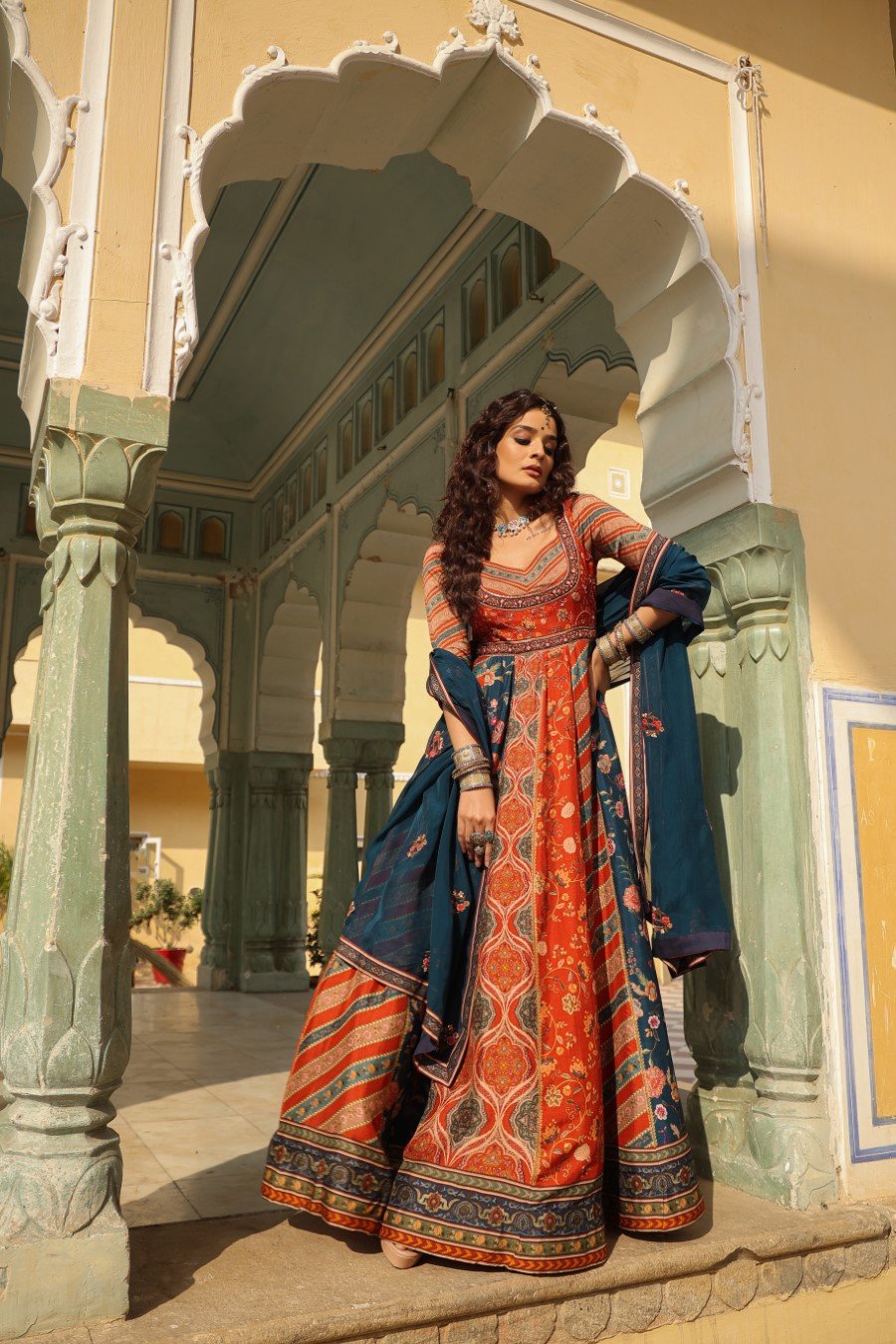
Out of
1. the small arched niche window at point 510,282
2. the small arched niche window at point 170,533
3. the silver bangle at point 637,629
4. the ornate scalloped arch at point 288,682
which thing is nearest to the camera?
the silver bangle at point 637,629

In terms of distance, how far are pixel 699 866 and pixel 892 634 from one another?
1.24 m

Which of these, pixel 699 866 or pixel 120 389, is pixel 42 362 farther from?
pixel 699 866

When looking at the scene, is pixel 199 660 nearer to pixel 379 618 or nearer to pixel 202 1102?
pixel 379 618

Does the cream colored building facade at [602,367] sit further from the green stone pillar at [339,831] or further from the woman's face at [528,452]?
the green stone pillar at [339,831]

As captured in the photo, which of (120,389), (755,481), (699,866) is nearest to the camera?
(120,389)

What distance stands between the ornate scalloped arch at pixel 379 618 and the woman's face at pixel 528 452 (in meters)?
4.11

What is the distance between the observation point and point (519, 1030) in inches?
100

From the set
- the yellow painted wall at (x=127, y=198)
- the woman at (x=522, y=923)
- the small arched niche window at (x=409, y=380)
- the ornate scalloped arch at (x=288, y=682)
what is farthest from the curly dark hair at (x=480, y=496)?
the ornate scalloped arch at (x=288, y=682)

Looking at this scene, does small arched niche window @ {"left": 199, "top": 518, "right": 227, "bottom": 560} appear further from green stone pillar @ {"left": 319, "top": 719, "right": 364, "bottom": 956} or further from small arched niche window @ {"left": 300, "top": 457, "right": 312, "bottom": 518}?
green stone pillar @ {"left": 319, "top": 719, "right": 364, "bottom": 956}

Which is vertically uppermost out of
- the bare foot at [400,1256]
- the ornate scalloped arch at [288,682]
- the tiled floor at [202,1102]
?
the ornate scalloped arch at [288,682]

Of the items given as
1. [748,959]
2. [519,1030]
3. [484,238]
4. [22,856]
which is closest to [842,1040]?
[748,959]

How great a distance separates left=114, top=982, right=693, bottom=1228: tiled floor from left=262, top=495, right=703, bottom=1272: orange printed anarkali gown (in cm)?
58

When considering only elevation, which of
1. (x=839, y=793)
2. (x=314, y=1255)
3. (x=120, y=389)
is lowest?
(x=314, y=1255)

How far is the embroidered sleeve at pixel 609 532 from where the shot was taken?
291 cm
